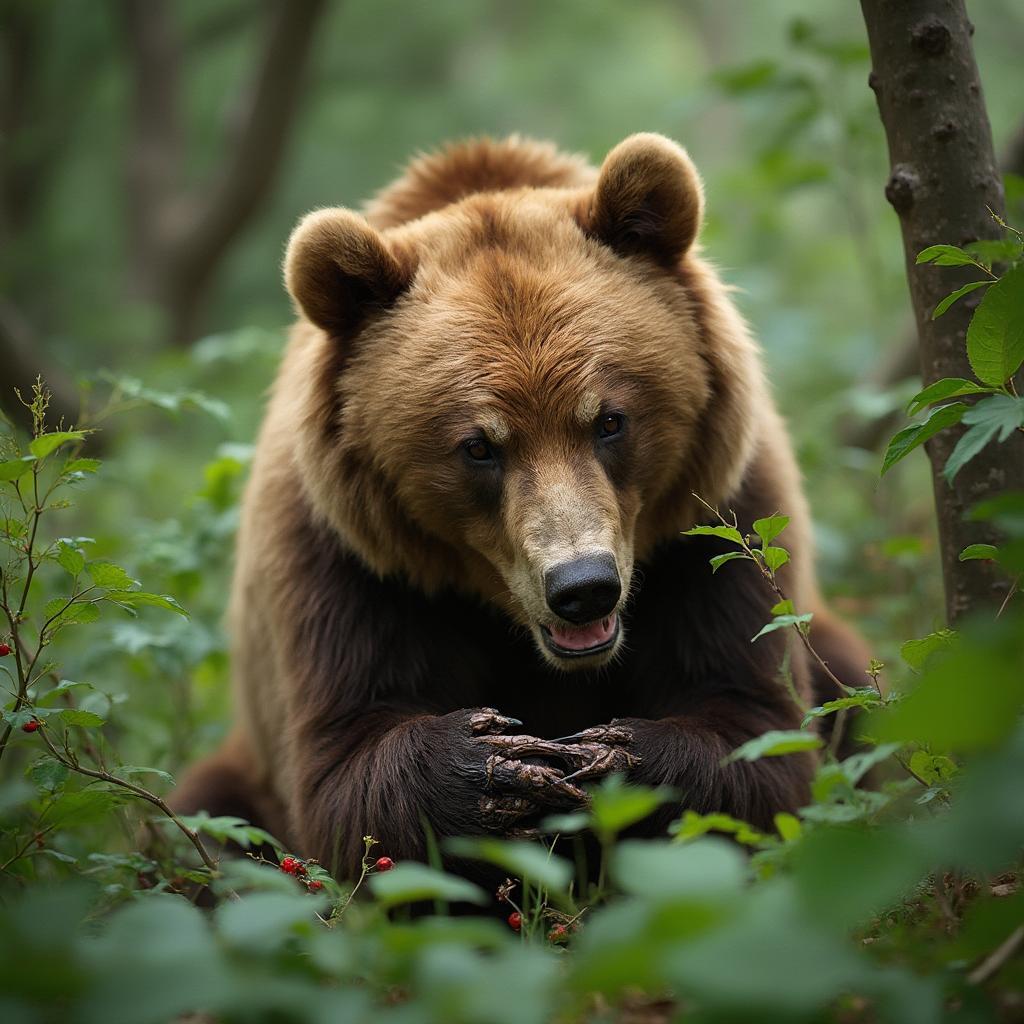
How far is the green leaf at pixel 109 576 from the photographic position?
3152mm

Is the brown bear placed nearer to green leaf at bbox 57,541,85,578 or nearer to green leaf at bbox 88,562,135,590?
green leaf at bbox 88,562,135,590

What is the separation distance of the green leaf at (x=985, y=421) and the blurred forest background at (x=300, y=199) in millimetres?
1890

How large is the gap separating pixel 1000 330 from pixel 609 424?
1.44 meters

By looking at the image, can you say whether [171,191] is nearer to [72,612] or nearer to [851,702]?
[72,612]

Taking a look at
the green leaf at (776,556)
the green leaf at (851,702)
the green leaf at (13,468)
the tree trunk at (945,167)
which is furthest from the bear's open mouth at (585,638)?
the green leaf at (13,468)

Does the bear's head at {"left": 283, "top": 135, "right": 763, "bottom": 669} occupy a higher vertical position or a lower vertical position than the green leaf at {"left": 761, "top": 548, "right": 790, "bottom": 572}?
higher

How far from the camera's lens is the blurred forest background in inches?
248

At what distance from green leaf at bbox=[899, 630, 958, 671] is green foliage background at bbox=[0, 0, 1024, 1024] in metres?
0.22

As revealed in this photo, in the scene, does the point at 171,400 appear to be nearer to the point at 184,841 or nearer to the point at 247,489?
the point at 247,489

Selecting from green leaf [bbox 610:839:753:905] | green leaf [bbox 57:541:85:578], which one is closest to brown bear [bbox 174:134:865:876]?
green leaf [bbox 57:541:85:578]

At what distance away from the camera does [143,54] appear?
13.3 metres

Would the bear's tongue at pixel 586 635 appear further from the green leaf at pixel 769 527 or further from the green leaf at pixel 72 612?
the green leaf at pixel 72 612

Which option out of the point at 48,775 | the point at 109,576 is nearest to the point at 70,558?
the point at 109,576

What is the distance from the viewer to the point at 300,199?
17.0 meters
